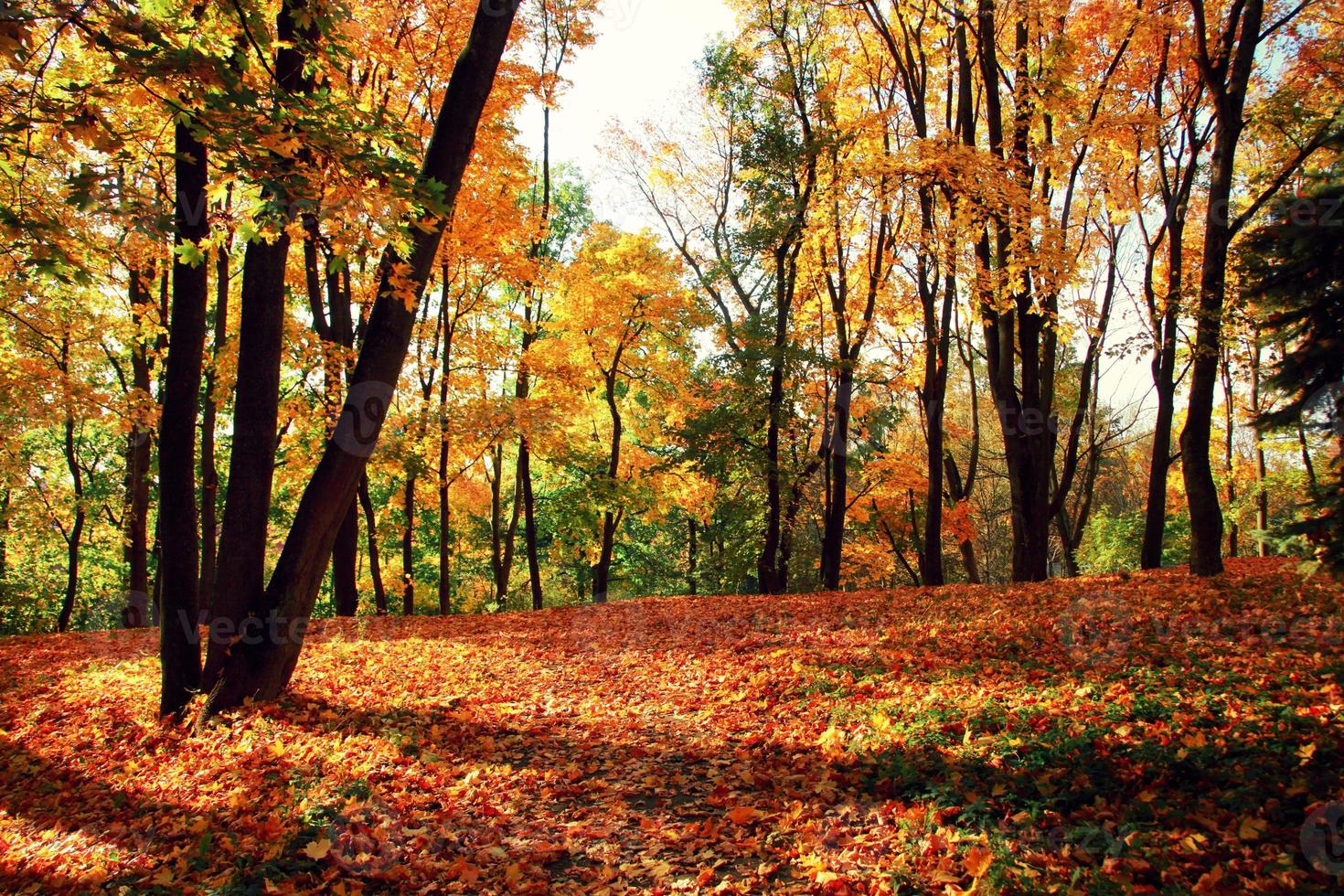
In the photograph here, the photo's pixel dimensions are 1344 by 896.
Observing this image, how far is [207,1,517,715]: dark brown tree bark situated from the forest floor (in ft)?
1.41

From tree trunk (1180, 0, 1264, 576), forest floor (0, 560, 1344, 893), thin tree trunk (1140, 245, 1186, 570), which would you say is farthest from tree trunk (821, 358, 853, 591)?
forest floor (0, 560, 1344, 893)

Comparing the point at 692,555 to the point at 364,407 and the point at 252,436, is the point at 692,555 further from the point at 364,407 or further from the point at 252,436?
the point at 364,407

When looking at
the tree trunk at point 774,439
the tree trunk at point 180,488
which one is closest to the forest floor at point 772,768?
the tree trunk at point 180,488

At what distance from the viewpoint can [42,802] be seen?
509 centimetres

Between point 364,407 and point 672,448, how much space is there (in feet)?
48.0

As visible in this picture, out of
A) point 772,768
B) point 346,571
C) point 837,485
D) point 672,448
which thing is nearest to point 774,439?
point 837,485

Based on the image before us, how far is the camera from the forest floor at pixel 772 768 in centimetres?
337

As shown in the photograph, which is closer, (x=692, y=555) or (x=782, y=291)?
(x=782, y=291)

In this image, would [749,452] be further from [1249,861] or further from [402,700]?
[1249,861]

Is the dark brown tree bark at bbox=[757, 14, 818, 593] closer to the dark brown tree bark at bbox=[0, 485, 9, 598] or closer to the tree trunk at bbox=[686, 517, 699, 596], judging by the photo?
the tree trunk at bbox=[686, 517, 699, 596]

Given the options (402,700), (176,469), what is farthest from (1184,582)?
(176,469)

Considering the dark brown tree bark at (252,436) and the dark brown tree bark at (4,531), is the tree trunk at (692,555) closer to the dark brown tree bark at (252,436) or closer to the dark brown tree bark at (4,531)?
the dark brown tree bark at (4,531)

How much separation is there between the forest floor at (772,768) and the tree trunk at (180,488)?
567 millimetres

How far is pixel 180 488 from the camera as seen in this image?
252 inches
